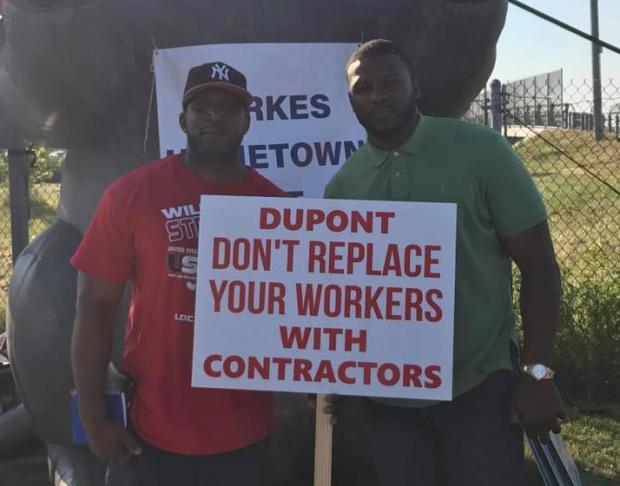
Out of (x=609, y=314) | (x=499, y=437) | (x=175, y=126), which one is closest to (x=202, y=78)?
(x=175, y=126)

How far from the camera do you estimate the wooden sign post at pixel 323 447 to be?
190 centimetres

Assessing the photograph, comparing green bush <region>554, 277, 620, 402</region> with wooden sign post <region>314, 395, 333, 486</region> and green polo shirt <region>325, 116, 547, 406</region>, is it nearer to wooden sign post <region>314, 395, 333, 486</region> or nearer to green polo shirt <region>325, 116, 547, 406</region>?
green polo shirt <region>325, 116, 547, 406</region>

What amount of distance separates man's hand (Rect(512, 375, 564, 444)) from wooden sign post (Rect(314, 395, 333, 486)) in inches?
16.7

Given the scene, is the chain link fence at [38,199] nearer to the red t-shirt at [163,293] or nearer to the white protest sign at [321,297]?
the red t-shirt at [163,293]

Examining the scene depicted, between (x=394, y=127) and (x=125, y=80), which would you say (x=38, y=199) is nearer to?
(x=125, y=80)

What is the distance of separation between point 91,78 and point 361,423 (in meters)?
1.31

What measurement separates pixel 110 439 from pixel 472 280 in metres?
0.88

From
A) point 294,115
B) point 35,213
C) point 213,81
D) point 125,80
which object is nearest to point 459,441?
point 213,81

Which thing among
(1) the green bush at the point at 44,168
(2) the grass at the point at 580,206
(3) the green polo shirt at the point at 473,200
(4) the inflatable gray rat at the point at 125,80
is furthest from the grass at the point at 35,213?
(3) the green polo shirt at the point at 473,200

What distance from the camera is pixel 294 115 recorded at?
2578 mm

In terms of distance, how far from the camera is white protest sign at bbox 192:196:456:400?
5.89 ft

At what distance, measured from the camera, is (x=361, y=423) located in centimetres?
257

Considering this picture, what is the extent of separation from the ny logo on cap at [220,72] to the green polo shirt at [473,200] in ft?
1.27

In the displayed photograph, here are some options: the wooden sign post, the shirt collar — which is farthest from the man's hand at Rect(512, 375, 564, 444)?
the shirt collar
